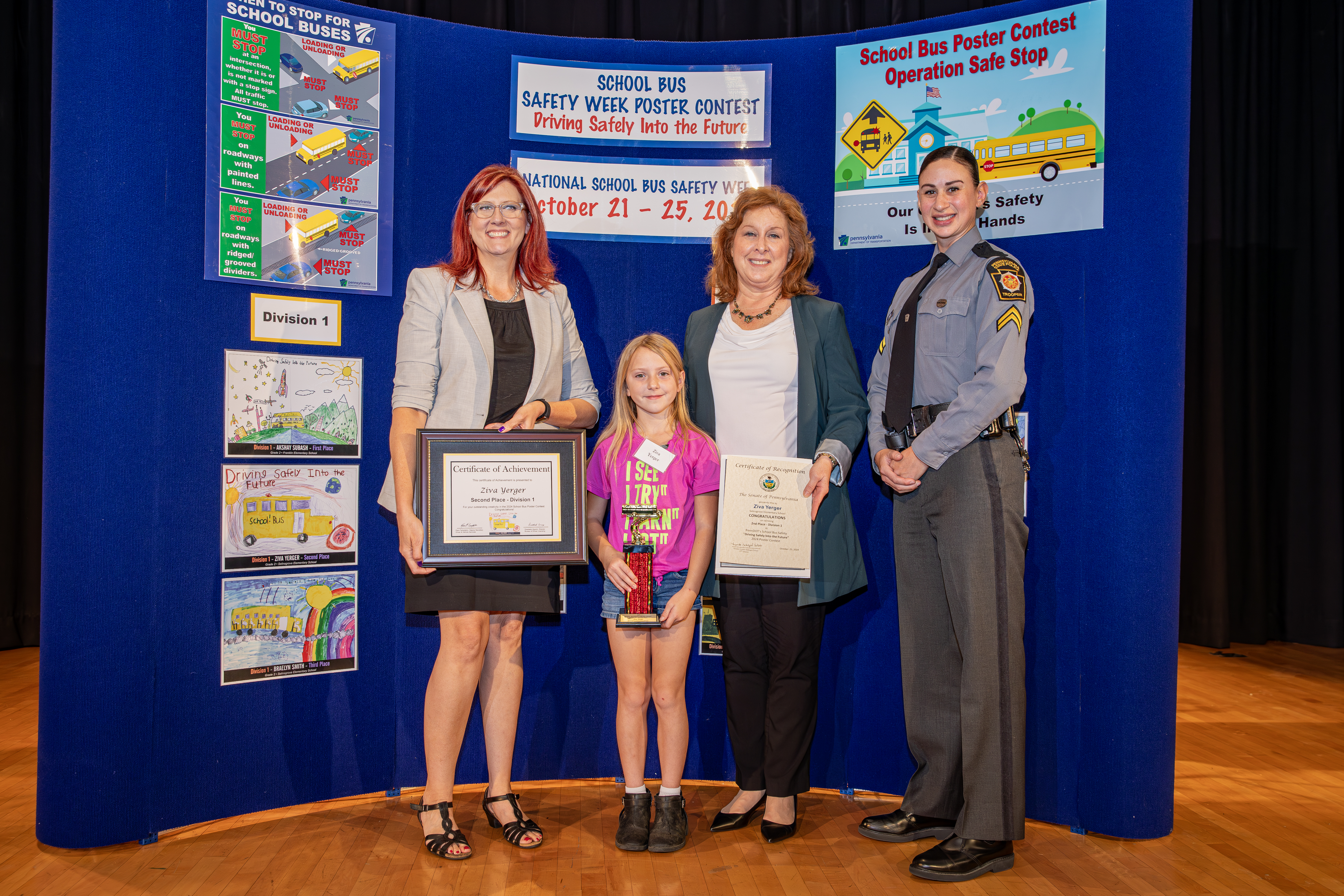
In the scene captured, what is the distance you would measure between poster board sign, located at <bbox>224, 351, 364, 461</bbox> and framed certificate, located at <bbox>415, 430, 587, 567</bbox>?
56 centimetres

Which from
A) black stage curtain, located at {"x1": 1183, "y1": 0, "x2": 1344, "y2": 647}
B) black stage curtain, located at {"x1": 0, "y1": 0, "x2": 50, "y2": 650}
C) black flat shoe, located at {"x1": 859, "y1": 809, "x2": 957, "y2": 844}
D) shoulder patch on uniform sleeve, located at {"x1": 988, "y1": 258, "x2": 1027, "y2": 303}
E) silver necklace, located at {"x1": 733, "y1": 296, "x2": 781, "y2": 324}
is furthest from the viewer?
black stage curtain, located at {"x1": 1183, "y1": 0, "x2": 1344, "y2": 647}

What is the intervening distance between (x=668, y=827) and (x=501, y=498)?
1.09 metres

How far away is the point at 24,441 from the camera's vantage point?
5320 millimetres

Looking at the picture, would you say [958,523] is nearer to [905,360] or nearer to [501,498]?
[905,360]

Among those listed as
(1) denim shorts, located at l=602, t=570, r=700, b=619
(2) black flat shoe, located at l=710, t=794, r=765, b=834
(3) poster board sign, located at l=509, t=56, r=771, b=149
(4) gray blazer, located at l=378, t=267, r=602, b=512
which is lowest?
(2) black flat shoe, located at l=710, t=794, r=765, b=834

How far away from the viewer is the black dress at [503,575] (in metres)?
2.51

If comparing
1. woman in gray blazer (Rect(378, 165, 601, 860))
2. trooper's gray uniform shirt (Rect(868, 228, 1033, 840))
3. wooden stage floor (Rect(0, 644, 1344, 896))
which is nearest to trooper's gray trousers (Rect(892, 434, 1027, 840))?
trooper's gray uniform shirt (Rect(868, 228, 1033, 840))

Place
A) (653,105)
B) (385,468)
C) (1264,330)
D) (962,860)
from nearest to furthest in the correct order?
(962,860) < (385,468) < (653,105) < (1264,330)

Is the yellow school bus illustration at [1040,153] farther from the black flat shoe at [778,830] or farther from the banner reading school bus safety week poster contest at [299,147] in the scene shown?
the black flat shoe at [778,830]

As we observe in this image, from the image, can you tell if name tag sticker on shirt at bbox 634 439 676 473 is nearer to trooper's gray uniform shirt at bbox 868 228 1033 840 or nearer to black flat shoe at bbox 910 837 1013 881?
trooper's gray uniform shirt at bbox 868 228 1033 840

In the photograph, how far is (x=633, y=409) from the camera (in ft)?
8.83

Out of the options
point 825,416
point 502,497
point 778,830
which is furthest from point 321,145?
point 778,830

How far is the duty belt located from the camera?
2.45 metres

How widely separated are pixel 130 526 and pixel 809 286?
7.23ft
